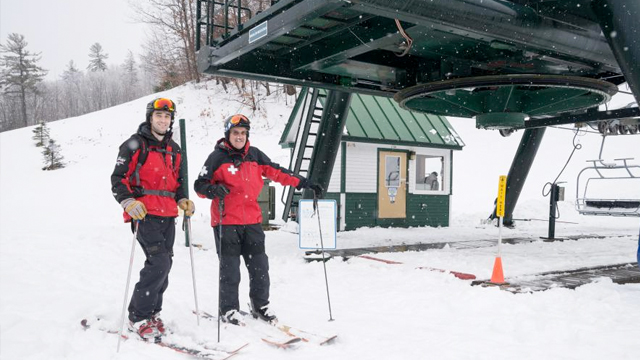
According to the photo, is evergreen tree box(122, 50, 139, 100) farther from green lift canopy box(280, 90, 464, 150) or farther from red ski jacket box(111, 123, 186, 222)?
red ski jacket box(111, 123, 186, 222)

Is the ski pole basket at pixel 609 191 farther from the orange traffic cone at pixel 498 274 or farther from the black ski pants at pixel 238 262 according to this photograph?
the black ski pants at pixel 238 262

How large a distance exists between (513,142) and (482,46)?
116 ft

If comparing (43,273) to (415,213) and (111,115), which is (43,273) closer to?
(415,213)

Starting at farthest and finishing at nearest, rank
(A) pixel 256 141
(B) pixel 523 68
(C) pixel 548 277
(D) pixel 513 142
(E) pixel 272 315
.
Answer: (D) pixel 513 142 < (A) pixel 256 141 < (B) pixel 523 68 < (C) pixel 548 277 < (E) pixel 272 315

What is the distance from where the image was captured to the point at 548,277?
22.5 feet

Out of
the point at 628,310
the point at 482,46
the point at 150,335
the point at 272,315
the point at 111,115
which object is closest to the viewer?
the point at 150,335

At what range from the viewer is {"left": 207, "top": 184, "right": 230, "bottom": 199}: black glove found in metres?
4.61

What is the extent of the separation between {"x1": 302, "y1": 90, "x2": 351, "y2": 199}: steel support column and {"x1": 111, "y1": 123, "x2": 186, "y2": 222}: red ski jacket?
18.1 feet

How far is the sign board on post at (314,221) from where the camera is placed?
6.26m

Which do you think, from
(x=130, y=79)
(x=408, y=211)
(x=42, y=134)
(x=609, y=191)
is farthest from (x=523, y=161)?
(x=130, y=79)

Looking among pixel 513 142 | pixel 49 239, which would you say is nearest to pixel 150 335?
pixel 49 239

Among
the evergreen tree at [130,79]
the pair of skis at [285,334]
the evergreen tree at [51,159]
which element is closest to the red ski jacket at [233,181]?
the pair of skis at [285,334]

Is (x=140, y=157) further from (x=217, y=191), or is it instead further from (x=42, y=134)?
(x=42, y=134)

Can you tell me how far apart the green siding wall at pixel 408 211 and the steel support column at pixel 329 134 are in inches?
110
